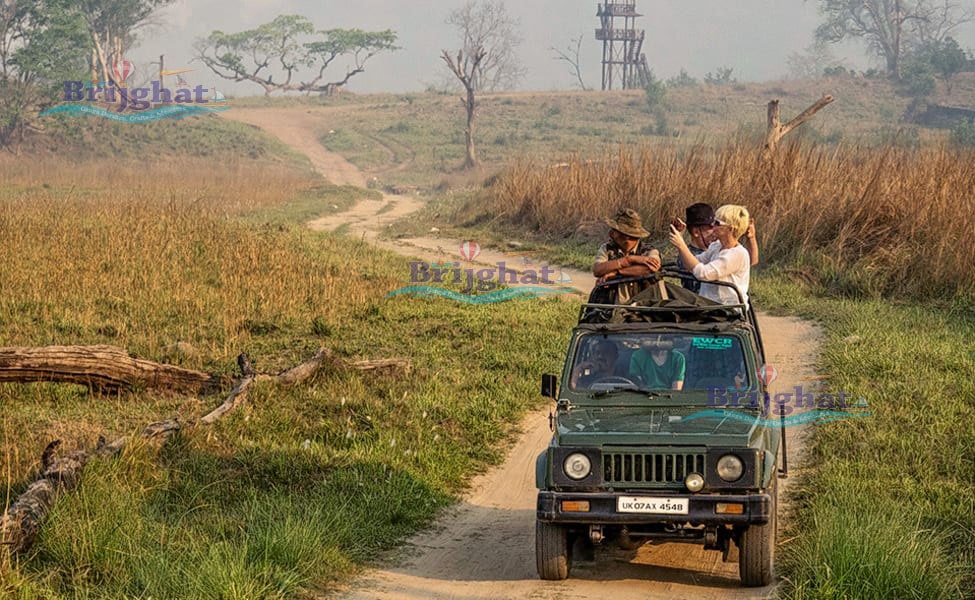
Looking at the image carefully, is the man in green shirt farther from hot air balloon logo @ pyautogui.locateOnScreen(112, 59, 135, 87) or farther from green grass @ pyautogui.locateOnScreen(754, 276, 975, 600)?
hot air balloon logo @ pyautogui.locateOnScreen(112, 59, 135, 87)

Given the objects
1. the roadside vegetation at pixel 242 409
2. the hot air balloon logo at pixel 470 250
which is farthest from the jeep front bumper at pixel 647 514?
the hot air balloon logo at pixel 470 250

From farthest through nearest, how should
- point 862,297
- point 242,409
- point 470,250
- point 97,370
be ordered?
point 470,250 → point 862,297 → point 97,370 → point 242,409

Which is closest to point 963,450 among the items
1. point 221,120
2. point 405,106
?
point 221,120

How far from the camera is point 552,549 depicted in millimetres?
6012

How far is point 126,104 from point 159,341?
51.6m

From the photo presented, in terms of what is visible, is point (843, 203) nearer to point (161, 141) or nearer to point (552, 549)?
point (552, 549)

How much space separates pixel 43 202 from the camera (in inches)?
870

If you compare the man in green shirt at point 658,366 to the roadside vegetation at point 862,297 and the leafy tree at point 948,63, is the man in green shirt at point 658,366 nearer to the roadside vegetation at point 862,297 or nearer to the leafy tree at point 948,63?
the roadside vegetation at point 862,297

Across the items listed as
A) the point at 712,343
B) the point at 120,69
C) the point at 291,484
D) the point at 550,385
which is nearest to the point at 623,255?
the point at 712,343

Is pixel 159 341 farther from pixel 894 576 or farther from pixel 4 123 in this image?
pixel 4 123

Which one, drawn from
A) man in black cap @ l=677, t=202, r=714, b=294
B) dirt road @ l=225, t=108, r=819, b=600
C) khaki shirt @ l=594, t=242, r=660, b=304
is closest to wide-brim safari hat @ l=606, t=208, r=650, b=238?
khaki shirt @ l=594, t=242, r=660, b=304

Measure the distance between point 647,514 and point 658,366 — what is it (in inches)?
45.4

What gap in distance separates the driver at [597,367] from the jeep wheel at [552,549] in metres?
0.93

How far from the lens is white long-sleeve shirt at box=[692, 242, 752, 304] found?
7688mm
